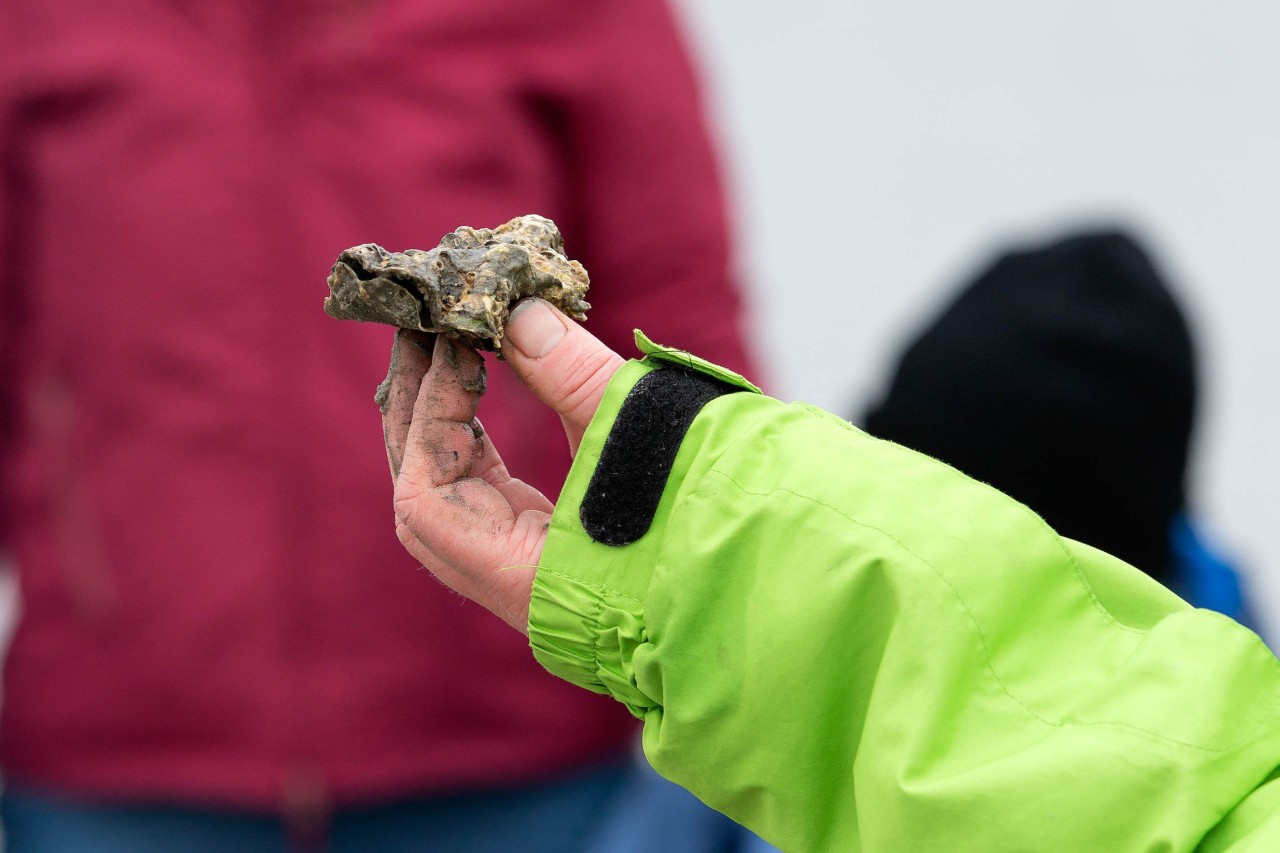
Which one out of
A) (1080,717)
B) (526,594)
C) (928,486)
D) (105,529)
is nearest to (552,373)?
(526,594)

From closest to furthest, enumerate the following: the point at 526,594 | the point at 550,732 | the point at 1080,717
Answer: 1. the point at 1080,717
2. the point at 526,594
3. the point at 550,732

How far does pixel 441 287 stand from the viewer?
2.99ft

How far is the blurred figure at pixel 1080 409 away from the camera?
1.66m

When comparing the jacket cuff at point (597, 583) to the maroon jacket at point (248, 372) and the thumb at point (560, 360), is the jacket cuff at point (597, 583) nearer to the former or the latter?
the thumb at point (560, 360)

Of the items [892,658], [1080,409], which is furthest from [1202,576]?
[892,658]

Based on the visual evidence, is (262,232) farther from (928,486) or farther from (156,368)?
(928,486)

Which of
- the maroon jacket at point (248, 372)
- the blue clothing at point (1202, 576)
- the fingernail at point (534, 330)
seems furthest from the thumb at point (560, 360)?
the blue clothing at point (1202, 576)

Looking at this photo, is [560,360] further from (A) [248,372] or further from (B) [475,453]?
(A) [248,372]

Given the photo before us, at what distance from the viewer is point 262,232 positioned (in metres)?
1.58

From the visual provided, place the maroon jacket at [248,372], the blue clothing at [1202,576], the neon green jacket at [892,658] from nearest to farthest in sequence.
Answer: the neon green jacket at [892,658] < the maroon jacket at [248,372] < the blue clothing at [1202,576]

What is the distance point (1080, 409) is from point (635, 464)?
0.96m

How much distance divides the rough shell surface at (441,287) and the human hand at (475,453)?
0.02 m

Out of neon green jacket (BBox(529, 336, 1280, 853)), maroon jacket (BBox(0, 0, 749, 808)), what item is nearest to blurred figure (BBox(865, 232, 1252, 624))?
maroon jacket (BBox(0, 0, 749, 808))

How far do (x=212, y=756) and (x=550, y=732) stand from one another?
0.39 meters
